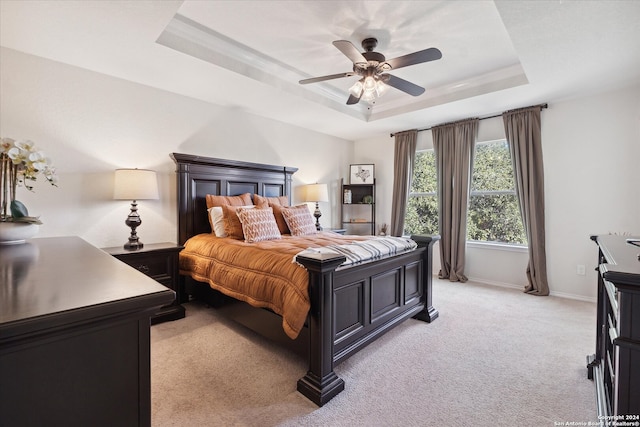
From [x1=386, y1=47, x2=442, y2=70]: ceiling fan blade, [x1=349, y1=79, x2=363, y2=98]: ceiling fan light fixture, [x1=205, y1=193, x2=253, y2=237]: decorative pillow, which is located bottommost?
[x1=205, y1=193, x2=253, y2=237]: decorative pillow

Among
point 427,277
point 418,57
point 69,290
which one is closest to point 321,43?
point 418,57

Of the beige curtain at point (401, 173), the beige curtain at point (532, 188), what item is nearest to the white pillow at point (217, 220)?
the beige curtain at point (401, 173)

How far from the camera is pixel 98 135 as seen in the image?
9.62 ft

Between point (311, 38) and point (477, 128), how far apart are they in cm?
292

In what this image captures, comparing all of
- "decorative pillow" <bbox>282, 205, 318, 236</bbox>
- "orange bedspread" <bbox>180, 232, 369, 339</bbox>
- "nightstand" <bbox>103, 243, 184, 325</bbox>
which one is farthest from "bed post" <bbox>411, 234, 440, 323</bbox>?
"nightstand" <bbox>103, 243, 184, 325</bbox>

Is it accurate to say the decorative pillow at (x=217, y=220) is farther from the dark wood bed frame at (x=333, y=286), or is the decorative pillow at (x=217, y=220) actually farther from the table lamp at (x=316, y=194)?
the table lamp at (x=316, y=194)

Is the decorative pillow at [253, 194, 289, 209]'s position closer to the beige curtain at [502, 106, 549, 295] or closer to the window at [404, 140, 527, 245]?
the window at [404, 140, 527, 245]

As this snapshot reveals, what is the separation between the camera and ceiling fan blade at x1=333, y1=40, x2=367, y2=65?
2.17 metres

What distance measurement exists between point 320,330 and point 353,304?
42 centimetres

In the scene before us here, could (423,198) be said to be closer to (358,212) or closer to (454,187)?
(454,187)

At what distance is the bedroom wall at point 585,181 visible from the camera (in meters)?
3.31

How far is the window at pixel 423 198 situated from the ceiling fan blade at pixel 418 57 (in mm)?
2699

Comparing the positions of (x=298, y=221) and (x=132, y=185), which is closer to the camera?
(x=132, y=185)

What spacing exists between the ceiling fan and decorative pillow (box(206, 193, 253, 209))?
67.1 inches
